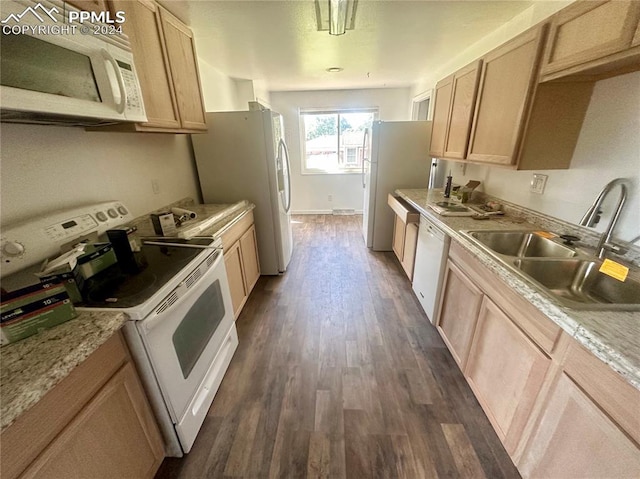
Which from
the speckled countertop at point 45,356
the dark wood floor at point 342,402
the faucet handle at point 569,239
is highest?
the faucet handle at point 569,239

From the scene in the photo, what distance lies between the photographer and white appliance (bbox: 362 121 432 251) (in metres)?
2.94

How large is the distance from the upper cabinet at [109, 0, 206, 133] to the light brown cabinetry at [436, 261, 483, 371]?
207 centimetres

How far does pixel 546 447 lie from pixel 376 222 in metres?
2.62

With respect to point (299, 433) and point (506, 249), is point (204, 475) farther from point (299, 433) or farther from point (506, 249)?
point (506, 249)

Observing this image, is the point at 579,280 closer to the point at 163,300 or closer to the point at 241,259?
the point at 163,300

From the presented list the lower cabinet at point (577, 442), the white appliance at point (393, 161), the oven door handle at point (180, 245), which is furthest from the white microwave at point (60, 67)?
the white appliance at point (393, 161)

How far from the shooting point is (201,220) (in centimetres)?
194

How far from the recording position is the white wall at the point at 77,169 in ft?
3.63

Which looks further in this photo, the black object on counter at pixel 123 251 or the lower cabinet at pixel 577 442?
the black object on counter at pixel 123 251

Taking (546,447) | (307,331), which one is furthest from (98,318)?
(546,447)

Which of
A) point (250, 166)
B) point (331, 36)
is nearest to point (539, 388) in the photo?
point (250, 166)

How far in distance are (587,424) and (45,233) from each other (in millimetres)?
2123

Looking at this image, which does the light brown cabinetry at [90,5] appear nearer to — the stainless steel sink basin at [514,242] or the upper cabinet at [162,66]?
the upper cabinet at [162,66]

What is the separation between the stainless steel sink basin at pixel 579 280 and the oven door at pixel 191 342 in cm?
156
